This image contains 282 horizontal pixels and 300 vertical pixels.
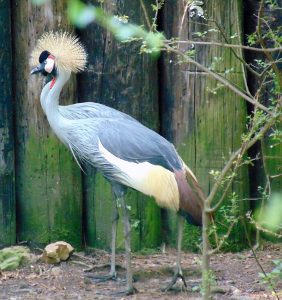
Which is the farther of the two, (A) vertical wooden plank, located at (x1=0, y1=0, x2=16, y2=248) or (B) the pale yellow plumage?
(A) vertical wooden plank, located at (x1=0, y1=0, x2=16, y2=248)

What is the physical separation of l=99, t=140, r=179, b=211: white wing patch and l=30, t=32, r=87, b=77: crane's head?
71 centimetres

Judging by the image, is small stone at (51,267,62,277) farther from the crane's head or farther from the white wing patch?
the crane's head

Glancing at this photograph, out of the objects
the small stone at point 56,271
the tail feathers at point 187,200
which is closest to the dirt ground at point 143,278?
the small stone at point 56,271

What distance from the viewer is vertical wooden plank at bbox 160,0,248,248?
5.56 meters

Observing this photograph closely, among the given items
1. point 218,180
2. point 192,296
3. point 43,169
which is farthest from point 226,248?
Answer: point 218,180

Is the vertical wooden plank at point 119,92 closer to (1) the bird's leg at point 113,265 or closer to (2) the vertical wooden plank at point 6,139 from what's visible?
(1) the bird's leg at point 113,265

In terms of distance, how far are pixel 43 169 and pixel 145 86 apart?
32.3 inches

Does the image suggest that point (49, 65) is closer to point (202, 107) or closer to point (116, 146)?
point (116, 146)

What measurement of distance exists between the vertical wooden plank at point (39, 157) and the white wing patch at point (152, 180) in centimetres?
80

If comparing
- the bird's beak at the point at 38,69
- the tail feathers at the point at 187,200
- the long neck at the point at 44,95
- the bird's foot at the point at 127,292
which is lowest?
the bird's foot at the point at 127,292

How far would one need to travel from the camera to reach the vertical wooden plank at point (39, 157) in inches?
220

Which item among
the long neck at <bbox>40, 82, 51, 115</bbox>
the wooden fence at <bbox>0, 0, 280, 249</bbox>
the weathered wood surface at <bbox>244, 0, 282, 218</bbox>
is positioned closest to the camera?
the long neck at <bbox>40, 82, 51, 115</bbox>

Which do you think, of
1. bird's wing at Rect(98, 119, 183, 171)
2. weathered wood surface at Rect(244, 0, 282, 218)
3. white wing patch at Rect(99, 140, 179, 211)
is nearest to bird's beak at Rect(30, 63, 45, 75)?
bird's wing at Rect(98, 119, 183, 171)

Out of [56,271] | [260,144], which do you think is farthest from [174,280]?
[260,144]
